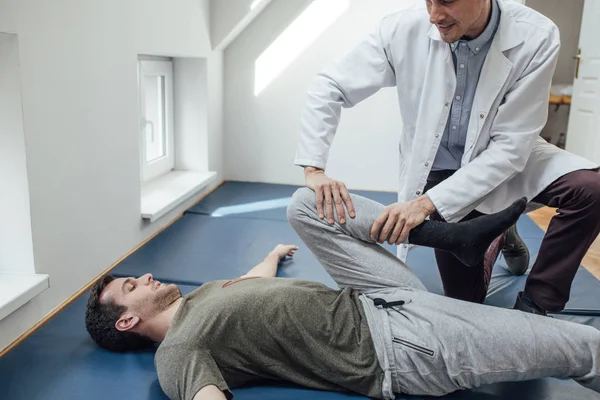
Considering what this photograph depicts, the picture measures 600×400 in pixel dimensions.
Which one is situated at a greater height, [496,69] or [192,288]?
[496,69]

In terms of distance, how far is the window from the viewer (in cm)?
323

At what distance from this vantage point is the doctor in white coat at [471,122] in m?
1.57

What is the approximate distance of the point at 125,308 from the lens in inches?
61.1

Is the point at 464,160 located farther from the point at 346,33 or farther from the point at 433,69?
the point at 346,33

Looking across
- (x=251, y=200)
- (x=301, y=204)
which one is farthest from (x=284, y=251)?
(x=251, y=200)

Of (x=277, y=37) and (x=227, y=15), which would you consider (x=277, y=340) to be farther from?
(x=277, y=37)

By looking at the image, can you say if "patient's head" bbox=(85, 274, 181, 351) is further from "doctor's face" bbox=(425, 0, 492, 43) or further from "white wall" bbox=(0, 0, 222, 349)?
"doctor's face" bbox=(425, 0, 492, 43)

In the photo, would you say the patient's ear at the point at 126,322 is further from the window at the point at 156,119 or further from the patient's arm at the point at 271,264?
the window at the point at 156,119

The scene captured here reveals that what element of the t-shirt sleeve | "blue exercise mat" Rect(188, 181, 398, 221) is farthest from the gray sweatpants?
"blue exercise mat" Rect(188, 181, 398, 221)

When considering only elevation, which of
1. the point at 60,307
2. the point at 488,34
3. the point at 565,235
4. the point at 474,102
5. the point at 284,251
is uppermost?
the point at 488,34

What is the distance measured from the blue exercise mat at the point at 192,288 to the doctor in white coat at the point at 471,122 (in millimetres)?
→ 441

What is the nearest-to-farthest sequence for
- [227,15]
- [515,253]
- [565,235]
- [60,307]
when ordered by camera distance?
[565,235]
[60,307]
[515,253]
[227,15]

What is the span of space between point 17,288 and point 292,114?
8.49 feet

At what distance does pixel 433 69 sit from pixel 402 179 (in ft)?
1.27
